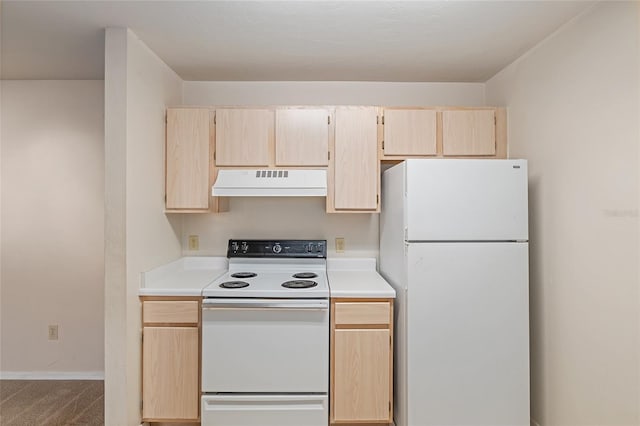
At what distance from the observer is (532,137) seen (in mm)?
2311

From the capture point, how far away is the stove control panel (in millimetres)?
2891

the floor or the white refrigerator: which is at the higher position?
the white refrigerator

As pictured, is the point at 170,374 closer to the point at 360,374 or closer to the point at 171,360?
the point at 171,360

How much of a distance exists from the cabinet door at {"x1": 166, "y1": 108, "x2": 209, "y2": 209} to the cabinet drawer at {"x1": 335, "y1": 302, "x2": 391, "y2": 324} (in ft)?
3.97

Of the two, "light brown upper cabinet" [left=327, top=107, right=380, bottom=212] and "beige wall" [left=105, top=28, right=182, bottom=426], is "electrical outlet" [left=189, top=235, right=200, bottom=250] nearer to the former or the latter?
"beige wall" [left=105, top=28, right=182, bottom=426]

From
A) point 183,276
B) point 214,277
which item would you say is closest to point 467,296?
point 214,277

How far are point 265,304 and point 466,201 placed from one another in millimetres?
1299

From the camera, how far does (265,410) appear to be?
2.20 m

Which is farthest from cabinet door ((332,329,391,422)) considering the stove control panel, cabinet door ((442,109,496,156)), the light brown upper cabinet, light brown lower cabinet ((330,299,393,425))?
cabinet door ((442,109,496,156))

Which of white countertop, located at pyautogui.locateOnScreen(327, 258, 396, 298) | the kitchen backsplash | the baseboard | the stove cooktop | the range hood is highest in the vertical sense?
the range hood

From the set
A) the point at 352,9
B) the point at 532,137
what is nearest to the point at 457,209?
the point at 532,137

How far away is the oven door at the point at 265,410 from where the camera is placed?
→ 2.19m

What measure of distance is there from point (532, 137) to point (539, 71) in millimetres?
394

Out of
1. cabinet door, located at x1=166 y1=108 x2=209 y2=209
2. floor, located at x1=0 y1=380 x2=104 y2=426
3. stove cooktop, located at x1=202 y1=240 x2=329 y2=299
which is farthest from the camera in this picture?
stove cooktop, located at x1=202 y1=240 x2=329 y2=299
